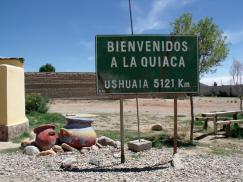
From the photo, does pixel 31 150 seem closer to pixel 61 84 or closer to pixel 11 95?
pixel 11 95

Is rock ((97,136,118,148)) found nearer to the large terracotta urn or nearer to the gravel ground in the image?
the large terracotta urn

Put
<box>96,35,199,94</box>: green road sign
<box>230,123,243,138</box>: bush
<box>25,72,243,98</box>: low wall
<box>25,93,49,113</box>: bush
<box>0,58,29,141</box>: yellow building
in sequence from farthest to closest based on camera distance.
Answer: <box>25,72,243,98</box>: low wall
<box>25,93,49,113</box>: bush
<box>230,123,243,138</box>: bush
<box>0,58,29,141</box>: yellow building
<box>96,35,199,94</box>: green road sign

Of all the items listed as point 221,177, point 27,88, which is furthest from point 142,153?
point 27,88

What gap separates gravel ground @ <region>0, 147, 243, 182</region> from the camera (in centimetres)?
778

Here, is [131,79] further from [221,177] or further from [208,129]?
[208,129]

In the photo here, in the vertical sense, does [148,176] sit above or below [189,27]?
below

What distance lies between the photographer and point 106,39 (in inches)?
352

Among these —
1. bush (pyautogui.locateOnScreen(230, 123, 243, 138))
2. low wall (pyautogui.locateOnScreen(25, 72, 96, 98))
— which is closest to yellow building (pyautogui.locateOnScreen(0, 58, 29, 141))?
bush (pyautogui.locateOnScreen(230, 123, 243, 138))

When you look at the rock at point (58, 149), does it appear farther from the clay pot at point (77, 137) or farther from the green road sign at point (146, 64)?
the green road sign at point (146, 64)

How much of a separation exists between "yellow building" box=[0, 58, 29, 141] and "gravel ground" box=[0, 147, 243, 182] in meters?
2.81

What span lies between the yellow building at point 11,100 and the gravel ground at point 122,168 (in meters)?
2.81

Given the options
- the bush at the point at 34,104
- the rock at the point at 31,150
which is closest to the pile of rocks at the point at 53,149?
the rock at the point at 31,150

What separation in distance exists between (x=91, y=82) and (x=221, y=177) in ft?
114

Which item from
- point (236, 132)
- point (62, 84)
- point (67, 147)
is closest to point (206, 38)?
point (236, 132)
